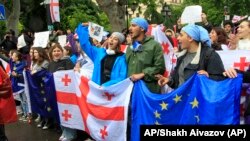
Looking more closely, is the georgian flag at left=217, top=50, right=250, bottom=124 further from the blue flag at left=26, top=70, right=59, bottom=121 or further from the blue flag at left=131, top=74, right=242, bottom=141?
the blue flag at left=26, top=70, right=59, bottom=121

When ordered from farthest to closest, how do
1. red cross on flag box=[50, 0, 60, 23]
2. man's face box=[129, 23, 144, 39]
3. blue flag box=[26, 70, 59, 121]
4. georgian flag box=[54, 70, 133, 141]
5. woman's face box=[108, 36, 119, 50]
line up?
red cross on flag box=[50, 0, 60, 23], blue flag box=[26, 70, 59, 121], woman's face box=[108, 36, 119, 50], georgian flag box=[54, 70, 133, 141], man's face box=[129, 23, 144, 39]

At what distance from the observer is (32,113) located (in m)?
10.3

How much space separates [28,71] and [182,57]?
4957mm

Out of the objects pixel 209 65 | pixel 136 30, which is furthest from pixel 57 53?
pixel 209 65

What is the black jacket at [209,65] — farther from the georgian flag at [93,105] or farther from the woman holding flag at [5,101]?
the woman holding flag at [5,101]

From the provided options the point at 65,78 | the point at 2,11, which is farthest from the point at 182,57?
Answer: the point at 2,11

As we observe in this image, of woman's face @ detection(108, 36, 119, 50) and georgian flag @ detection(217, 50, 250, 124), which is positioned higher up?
woman's face @ detection(108, 36, 119, 50)

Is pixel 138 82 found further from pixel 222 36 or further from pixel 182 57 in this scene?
pixel 222 36

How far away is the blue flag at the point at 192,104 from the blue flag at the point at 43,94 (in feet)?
8.96

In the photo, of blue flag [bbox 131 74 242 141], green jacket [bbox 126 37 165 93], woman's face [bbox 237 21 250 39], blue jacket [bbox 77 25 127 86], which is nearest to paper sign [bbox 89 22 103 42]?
blue jacket [bbox 77 25 127 86]

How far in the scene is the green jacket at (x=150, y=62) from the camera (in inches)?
245

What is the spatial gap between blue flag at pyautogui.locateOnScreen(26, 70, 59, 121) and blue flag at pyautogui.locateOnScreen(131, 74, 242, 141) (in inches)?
108

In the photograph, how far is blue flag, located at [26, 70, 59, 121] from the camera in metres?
8.78

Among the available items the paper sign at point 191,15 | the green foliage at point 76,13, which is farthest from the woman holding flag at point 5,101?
the green foliage at point 76,13
